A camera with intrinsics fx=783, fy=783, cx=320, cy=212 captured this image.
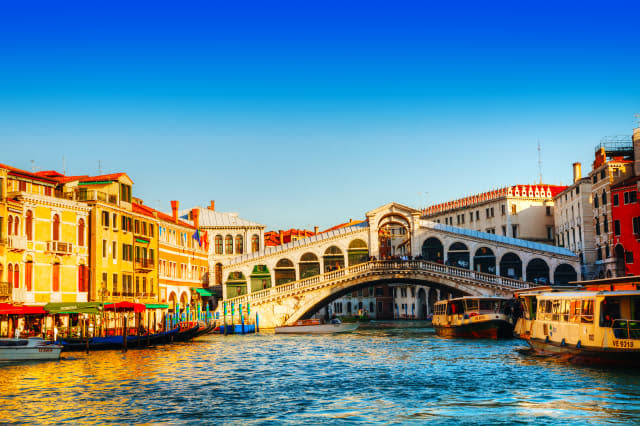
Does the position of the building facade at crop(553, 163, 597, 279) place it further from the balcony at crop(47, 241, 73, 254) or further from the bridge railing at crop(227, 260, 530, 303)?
the balcony at crop(47, 241, 73, 254)

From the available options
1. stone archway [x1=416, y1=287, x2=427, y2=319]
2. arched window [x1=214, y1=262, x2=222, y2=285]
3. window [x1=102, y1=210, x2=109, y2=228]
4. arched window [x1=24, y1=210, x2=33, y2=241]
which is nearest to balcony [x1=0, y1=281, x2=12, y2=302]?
arched window [x1=24, y1=210, x2=33, y2=241]

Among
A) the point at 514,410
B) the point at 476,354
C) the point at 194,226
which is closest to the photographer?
the point at 514,410

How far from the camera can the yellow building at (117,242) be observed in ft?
127

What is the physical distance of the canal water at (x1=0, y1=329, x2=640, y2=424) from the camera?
16500 mm

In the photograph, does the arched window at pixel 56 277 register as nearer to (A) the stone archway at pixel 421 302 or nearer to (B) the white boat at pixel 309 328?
(B) the white boat at pixel 309 328

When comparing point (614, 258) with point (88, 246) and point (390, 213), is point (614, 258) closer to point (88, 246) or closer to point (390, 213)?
point (390, 213)

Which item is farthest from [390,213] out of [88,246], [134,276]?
[88,246]

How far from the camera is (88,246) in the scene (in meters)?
38.3

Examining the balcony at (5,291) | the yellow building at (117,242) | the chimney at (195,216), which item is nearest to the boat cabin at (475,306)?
the yellow building at (117,242)

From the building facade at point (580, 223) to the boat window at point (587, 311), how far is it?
92.3 feet

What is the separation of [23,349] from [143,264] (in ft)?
53.5

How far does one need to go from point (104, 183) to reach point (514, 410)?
95.4 feet

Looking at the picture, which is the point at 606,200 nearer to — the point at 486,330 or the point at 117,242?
the point at 486,330

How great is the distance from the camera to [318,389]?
20.6 meters
